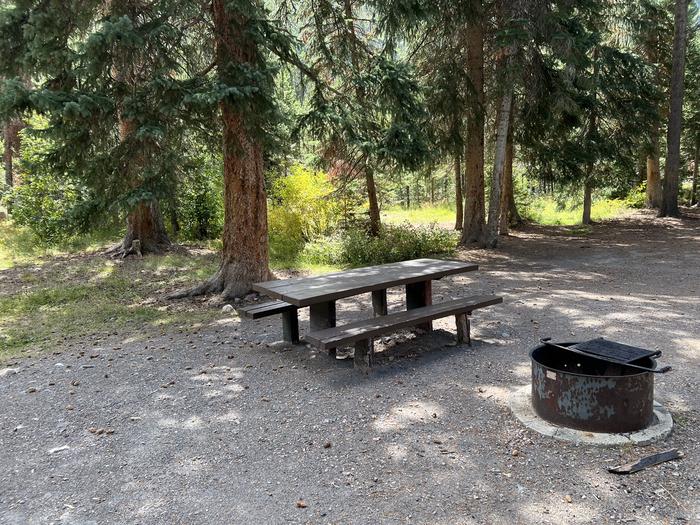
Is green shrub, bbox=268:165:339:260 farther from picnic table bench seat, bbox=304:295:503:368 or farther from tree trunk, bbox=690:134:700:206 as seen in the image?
tree trunk, bbox=690:134:700:206

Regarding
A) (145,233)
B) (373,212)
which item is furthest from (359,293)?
(145,233)

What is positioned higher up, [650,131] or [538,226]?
[650,131]

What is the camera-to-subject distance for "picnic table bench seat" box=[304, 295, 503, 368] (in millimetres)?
4385

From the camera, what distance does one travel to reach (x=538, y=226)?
1692 centimetres

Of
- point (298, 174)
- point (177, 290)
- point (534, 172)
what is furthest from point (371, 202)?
point (177, 290)

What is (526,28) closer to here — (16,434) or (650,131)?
(650,131)

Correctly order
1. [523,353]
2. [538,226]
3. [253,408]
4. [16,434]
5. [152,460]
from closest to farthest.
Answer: [152,460] → [16,434] → [253,408] → [523,353] → [538,226]

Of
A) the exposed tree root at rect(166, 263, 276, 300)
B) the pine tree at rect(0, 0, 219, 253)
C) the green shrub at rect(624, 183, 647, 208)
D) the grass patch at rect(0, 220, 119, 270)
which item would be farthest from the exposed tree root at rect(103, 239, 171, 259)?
the green shrub at rect(624, 183, 647, 208)

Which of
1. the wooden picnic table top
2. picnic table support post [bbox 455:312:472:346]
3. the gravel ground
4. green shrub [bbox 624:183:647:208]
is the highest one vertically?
green shrub [bbox 624:183:647:208]

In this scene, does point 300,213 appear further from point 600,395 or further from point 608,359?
point 600,395

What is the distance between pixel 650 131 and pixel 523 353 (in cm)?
1223

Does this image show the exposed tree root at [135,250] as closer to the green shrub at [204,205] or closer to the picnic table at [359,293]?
the green shrub at [204,205]

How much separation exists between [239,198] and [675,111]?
48.5ft

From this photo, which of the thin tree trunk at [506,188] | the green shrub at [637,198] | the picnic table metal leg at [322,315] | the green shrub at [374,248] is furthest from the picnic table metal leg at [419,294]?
the green shrub at [637,198]
